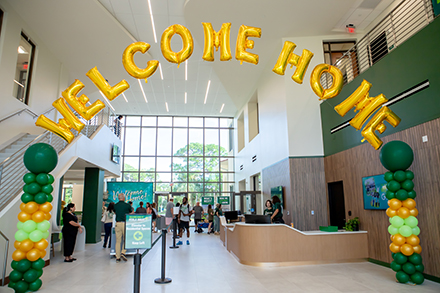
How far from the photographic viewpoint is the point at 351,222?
7.61 meters

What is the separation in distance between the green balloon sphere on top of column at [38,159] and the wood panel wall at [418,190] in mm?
6975

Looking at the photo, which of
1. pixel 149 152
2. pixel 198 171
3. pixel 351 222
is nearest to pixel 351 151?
pixel 351 222

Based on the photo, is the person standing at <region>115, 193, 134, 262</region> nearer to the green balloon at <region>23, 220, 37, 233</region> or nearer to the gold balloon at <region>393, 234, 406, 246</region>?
the green balloon at <region>23, 220, 37, 233</region>

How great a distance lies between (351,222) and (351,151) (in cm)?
188

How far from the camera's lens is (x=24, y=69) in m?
9.27

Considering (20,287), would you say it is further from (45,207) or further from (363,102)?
(363,102)

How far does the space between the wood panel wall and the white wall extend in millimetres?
9460

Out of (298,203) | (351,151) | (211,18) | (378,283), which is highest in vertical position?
(211,18)

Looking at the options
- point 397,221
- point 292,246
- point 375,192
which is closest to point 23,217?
point 292,246

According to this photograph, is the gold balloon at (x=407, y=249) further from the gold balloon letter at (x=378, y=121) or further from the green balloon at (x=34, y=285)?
the green balloon at (x=34, y=285)

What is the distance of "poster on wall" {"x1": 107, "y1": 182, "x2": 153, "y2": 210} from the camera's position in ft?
48.5

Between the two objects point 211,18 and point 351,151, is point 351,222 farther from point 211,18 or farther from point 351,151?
point 211,18

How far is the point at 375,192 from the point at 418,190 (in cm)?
117

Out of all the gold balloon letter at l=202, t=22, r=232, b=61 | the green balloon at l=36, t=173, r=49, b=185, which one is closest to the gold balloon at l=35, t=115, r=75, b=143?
the green balloon at l=36, t=173, r=49, b=185
